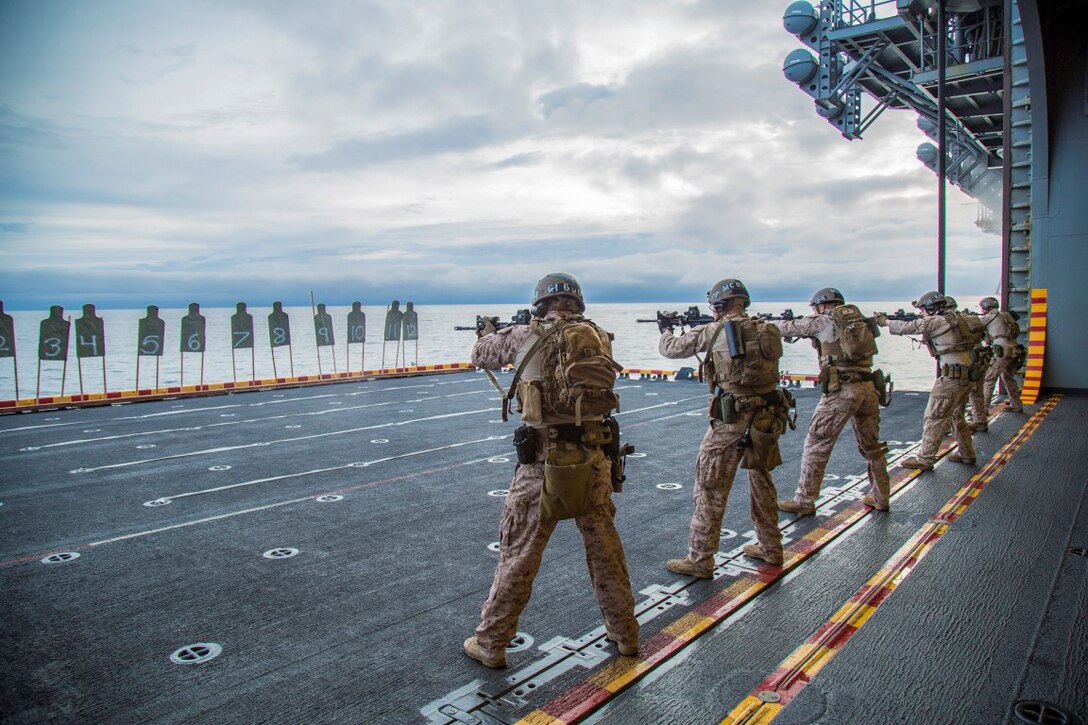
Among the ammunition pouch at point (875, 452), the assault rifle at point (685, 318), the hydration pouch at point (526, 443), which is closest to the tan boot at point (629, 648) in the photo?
the hydration pouch at point (526, 443)

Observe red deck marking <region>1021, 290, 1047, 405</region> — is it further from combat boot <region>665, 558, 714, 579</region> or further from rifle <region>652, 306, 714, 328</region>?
combat boot <region>665, 558, 714, 579</region>

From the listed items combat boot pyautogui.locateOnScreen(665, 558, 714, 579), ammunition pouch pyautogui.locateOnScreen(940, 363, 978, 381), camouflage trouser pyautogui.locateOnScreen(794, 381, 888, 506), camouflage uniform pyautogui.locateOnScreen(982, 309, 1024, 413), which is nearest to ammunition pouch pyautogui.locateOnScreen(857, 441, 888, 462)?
camouflage trouser pyautogui.locateOnScreen(794, 381, 888, 506)

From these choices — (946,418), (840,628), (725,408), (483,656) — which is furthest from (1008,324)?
(483,656)

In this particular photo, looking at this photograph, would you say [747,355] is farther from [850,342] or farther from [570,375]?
[850,342]

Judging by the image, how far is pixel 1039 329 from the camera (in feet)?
47.6

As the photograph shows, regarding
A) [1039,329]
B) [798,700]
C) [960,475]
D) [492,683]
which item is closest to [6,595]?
[492,683]

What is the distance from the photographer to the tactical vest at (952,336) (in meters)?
8.64

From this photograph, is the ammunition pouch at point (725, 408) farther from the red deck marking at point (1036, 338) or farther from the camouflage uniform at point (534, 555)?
the red deck marking at point (1036, 338)

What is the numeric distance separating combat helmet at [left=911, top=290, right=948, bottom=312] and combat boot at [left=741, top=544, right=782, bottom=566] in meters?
5.56

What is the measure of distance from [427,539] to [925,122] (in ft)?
87.8

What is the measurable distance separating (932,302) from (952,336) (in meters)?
0.59

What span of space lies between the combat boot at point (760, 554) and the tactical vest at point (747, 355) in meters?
1.24

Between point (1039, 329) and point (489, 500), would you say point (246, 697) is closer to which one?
point (489, 500)

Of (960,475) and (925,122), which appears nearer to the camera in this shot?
(960,475)
